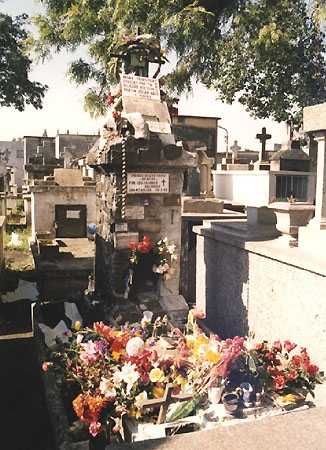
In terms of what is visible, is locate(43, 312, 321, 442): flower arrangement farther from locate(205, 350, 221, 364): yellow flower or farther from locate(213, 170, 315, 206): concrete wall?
locate(213, 170, 315, 206): concrete wall

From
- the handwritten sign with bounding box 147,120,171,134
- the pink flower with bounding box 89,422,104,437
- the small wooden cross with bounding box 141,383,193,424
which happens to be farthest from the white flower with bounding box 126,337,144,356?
the handwritten sign with bounding box 147,120,171,134

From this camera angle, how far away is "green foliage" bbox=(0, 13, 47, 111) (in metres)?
15.0

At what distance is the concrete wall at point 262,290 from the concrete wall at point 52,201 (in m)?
6.77

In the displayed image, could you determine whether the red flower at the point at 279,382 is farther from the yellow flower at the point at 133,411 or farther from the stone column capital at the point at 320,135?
the stone column capital at the point at 320,135

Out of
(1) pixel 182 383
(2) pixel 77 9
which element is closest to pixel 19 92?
(2) pixel 77 9

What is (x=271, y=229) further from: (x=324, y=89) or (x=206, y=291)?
(x=324, y=89)

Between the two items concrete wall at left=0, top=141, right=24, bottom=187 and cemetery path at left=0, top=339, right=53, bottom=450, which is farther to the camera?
concrete wall at left=0, top=141, right=24, bottom=187

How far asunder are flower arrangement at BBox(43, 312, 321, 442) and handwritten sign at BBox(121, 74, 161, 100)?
357 centimetres

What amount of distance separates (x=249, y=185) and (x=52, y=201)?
6414 mm

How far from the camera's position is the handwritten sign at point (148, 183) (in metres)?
5.93

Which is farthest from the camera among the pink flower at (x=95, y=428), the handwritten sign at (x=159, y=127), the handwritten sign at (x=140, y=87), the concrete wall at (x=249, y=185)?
the concrete wall at (x=249, y=185)

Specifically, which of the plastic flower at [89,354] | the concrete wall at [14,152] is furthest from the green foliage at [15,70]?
the concrete wall at [14,152]

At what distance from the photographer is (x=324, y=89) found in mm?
13859

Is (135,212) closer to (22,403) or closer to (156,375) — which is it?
(156,375)
